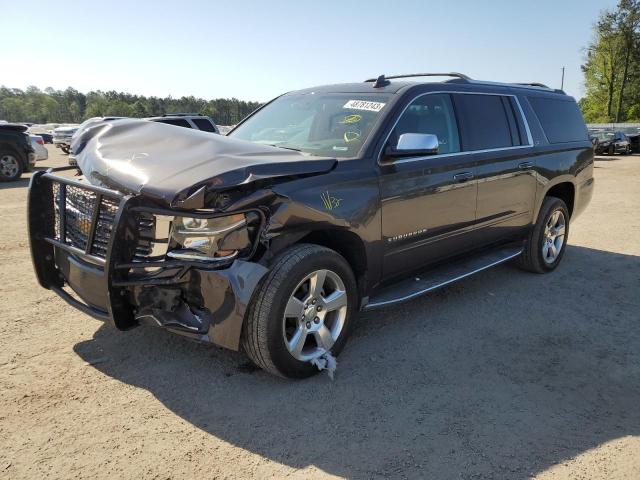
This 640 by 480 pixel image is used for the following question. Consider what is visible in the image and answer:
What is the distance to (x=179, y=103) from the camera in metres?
101

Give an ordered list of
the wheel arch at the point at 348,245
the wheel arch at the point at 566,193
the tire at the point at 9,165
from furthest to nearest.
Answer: the tire at the point at 9,165, the wheel arch at the point at 566,193, the wheel arch at the point at 348,245

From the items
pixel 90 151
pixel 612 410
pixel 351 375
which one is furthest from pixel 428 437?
pixel 90 151

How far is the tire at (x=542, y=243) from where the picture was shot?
5.67 m

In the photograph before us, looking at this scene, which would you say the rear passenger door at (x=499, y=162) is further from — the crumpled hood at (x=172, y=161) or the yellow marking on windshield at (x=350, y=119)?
the crumpled hood at (x=172, y=161)

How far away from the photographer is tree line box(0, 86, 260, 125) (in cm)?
9131

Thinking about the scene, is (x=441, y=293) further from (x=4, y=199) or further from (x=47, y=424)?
(x=4, y=199)

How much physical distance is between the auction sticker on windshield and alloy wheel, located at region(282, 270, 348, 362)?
1381mm

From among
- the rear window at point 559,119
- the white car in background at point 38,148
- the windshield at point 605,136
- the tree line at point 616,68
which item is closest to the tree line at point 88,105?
the tree line at point 616,68

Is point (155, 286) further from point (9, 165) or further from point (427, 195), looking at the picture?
point (9, 165)

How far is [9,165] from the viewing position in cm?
1305

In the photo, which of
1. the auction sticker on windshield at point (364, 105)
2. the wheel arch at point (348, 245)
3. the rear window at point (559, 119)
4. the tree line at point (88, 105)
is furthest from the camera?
the tree line at point (88, 105)

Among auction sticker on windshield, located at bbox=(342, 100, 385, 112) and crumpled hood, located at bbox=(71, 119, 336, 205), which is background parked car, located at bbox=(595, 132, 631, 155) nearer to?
auction sticker on windshield, located at bbox=(342, 100, 385, 112)

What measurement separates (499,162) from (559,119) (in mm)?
1617

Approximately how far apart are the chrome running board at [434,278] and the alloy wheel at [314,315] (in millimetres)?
331
